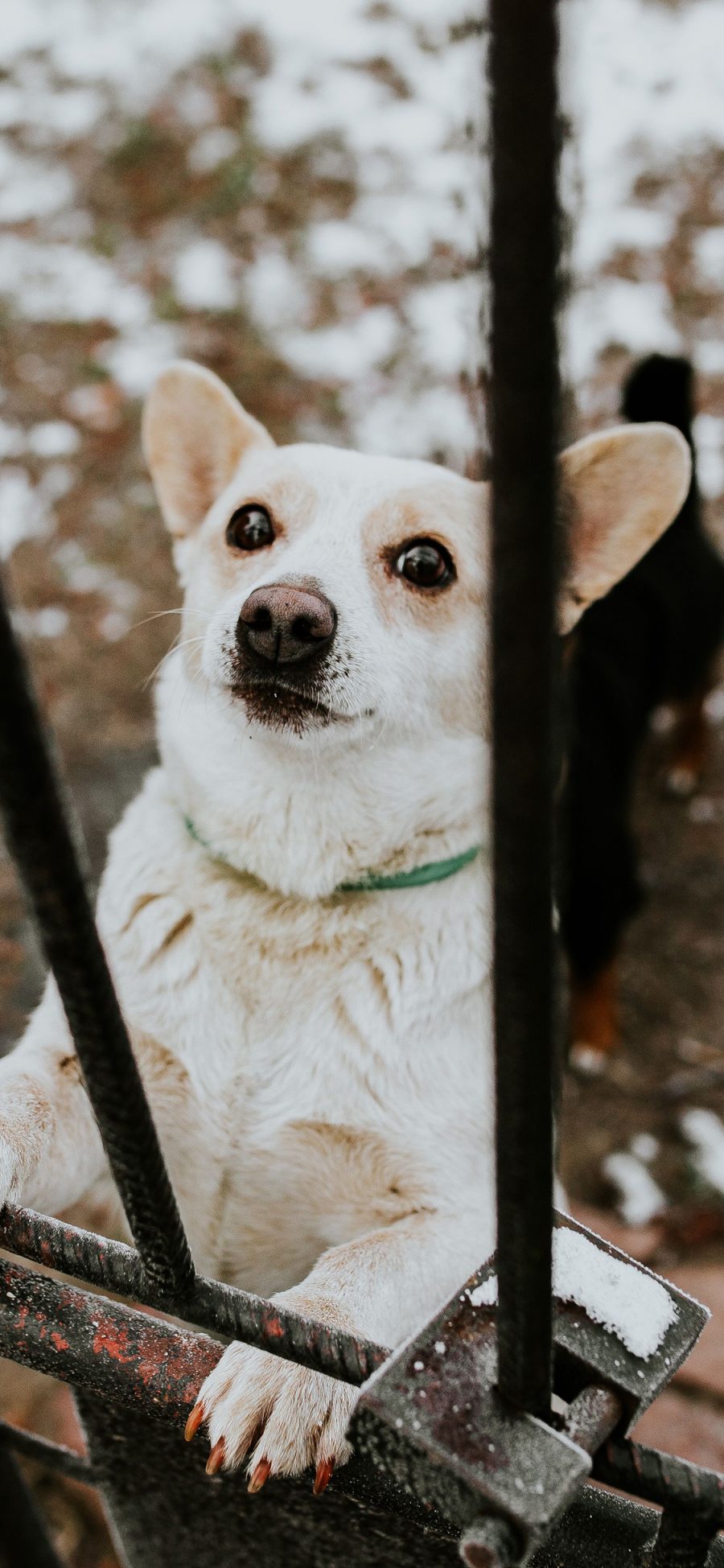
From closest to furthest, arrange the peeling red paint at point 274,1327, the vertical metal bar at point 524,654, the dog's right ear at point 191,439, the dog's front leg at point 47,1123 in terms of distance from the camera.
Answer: the vertical metal bar at point 524,654 < the peeling red paint at point 274,1327 < the dog's front leg at point 47,1123 < the dog's right ear at point 191,439

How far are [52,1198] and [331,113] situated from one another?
5.97 metres

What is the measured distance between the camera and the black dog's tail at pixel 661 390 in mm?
3270

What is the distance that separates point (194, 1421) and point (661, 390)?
297 centimetres

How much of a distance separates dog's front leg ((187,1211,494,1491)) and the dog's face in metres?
0.66

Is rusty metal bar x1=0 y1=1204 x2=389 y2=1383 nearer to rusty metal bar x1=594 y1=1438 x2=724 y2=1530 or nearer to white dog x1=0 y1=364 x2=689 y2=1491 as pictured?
rusty metal bar x1=594 y1=1438 x2=724 y2=1530

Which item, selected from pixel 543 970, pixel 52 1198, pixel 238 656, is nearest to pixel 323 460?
pixel 238 656

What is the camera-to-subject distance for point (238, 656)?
1592 mm

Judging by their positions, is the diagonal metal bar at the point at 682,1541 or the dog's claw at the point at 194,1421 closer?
the diagonal metal bar at the point at 682,1541

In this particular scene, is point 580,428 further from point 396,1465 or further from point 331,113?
point 396,1465

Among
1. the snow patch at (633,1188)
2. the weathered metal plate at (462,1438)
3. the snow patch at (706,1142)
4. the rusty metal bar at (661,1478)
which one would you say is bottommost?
the snow patch at (633,1188)

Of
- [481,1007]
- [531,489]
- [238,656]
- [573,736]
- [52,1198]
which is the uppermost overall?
[531,489]

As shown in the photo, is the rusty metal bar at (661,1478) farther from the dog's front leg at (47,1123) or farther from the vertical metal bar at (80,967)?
the dog's front leg at (47,1123)

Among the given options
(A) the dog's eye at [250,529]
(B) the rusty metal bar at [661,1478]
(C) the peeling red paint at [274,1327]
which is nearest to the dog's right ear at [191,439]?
(A) the dog's eye at [250,529]

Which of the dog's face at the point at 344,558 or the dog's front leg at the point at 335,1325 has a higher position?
the dog's face at the point at 344,558
